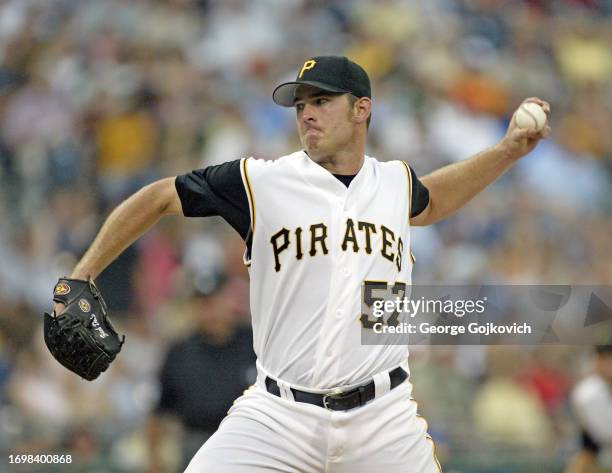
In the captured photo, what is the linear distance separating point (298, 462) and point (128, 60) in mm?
5804

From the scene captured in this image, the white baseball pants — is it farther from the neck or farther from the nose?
the nose

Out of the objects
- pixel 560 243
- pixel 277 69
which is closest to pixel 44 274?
pixel 277 69

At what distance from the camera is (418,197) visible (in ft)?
12.7

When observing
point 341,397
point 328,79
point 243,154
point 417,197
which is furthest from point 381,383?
point 243,154

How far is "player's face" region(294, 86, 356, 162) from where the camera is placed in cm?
373

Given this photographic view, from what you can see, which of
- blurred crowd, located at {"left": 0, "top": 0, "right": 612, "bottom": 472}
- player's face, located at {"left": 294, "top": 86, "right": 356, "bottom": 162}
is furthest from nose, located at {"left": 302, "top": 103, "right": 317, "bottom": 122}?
blurred crowd, located at {"left": 0, "top": 0, "right": 612, "bottom": 472}

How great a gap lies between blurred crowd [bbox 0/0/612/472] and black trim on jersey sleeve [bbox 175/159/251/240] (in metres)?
2.24

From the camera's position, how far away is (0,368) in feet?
21.9

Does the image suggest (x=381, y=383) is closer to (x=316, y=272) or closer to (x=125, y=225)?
(x=316, y=272)

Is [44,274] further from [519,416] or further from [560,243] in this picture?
[560,243]

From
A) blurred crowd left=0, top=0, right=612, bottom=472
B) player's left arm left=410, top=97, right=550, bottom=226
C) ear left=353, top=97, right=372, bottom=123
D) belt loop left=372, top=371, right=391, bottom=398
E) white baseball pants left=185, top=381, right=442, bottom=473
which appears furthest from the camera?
blurred crowd left=0, top=0, right=612, bottom=472

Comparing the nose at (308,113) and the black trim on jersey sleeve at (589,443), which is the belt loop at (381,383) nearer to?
the nose at (308,113)

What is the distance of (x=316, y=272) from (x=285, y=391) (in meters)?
0.43

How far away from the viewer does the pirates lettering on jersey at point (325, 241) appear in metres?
3.57
